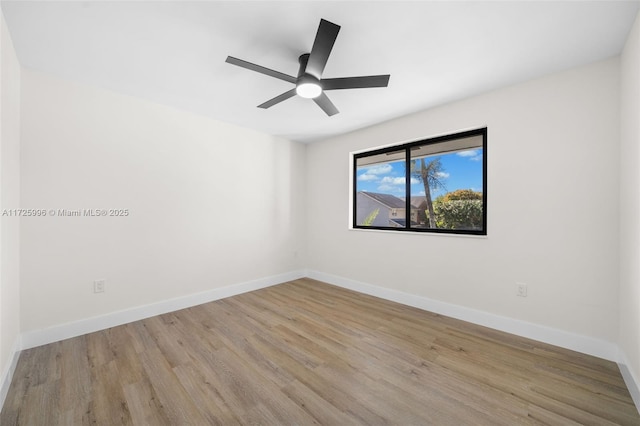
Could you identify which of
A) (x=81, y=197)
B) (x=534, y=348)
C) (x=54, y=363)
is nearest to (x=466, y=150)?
(x=534, y=348)

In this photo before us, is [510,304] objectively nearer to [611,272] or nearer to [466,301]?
[466,301]

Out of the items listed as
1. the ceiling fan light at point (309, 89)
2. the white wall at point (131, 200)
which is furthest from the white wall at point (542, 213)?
the white wall at point (131, 200)

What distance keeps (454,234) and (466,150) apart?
38.7 inches

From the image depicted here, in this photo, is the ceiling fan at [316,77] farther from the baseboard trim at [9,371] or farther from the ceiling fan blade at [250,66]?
the baseboard trim at [9,371]

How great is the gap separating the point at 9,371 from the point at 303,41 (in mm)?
3059

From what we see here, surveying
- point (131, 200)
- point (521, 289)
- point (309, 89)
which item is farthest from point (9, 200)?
point (521, 289)

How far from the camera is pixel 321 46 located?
157 centimetres

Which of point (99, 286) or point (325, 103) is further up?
point (325, 103)

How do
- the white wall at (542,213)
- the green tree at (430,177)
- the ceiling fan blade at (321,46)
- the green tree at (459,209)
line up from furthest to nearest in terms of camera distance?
the green tree at (430,177) → the green tree at (459,209) → the white wall at (542,213) → the ceiling fan blade at (321,46)

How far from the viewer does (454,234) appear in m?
2.77

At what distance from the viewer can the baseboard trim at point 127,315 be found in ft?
7.13

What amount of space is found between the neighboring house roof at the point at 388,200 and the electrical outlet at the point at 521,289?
1480mm

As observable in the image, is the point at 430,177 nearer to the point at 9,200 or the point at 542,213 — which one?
the point at 542,213

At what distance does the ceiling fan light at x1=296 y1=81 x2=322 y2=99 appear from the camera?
187 cm
